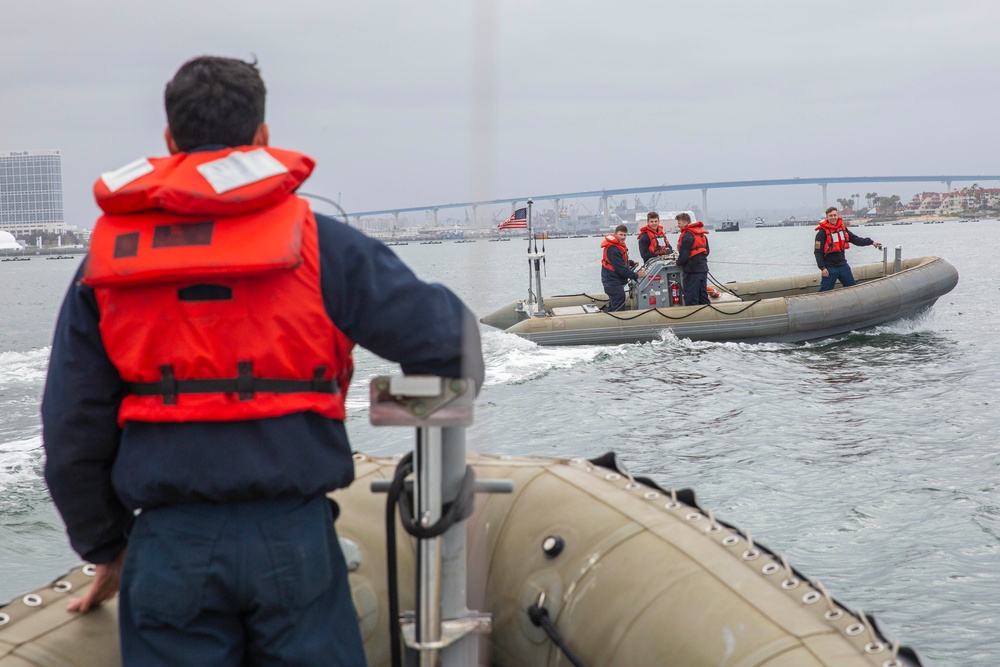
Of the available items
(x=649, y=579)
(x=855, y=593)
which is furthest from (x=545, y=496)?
(x=855, y=593)

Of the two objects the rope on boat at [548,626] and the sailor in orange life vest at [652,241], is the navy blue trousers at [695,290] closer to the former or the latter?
the sailor in orange life vest at [652,241]

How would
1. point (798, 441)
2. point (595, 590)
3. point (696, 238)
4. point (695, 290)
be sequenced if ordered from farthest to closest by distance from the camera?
1. point (695, 290)
2. point (696, 238)
3. point (798, 441)
4. point (595, 590)

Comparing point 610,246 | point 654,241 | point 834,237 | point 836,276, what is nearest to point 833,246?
point 834,237

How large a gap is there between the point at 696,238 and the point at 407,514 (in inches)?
394

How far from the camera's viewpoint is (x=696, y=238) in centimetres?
1099

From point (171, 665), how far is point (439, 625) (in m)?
0.38

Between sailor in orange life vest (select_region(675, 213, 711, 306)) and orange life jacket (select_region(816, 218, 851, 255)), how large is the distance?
5.72ft

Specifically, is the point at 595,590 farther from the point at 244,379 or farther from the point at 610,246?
the point at 610,246

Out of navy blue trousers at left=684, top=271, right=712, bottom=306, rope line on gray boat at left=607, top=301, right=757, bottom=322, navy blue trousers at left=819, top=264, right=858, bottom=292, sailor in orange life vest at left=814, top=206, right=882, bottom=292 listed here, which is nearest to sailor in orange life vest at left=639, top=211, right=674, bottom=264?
navy blue trousers at left=684, top=271, right=712, bottom=306

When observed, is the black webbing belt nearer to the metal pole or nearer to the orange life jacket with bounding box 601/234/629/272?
the metal pole

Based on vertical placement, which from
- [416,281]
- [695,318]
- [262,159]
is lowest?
[695,318]

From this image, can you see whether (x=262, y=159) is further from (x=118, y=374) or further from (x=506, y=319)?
(x=506, y=319)

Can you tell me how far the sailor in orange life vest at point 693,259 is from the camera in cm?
1091

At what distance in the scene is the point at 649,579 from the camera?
6.81ft
